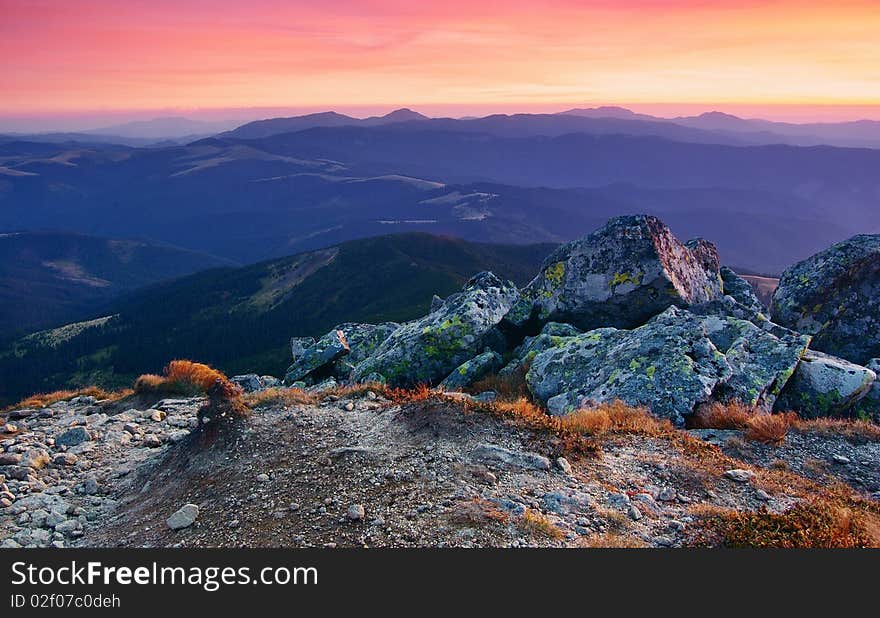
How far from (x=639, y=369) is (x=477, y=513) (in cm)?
841

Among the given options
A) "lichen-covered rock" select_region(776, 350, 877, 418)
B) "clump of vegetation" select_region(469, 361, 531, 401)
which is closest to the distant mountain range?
"clump of vegetation" select_region(469, 361, 531, 401)

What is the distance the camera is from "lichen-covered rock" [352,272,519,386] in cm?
2027

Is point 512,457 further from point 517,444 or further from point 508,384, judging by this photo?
point 508,384

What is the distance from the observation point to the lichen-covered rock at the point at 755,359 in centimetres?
1439

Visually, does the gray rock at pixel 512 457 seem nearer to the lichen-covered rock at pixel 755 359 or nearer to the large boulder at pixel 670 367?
the large boulder at pixel 670 367

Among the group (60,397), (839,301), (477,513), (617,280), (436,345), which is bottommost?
(60,397)

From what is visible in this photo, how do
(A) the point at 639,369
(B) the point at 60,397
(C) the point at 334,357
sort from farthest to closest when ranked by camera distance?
(C) the point at 334,357 < (B) the point at 60,397 < (A) the point at 639,369

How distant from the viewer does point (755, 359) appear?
15.6 metres

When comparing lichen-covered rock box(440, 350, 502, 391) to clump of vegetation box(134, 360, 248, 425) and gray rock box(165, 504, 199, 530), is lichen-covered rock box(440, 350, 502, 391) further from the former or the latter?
gray rock box(165, 504, 199, 530)

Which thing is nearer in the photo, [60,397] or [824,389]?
[824,389]

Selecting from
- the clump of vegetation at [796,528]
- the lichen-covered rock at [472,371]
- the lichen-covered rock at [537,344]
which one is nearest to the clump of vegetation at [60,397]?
the lichen-covered rock at [472,371]

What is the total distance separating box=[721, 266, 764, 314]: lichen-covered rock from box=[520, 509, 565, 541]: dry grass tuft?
20.1 metres

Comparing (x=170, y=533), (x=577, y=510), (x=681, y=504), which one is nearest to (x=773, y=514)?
(x=681, y=504)

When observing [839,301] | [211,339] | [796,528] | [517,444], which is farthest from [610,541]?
[211,339]
